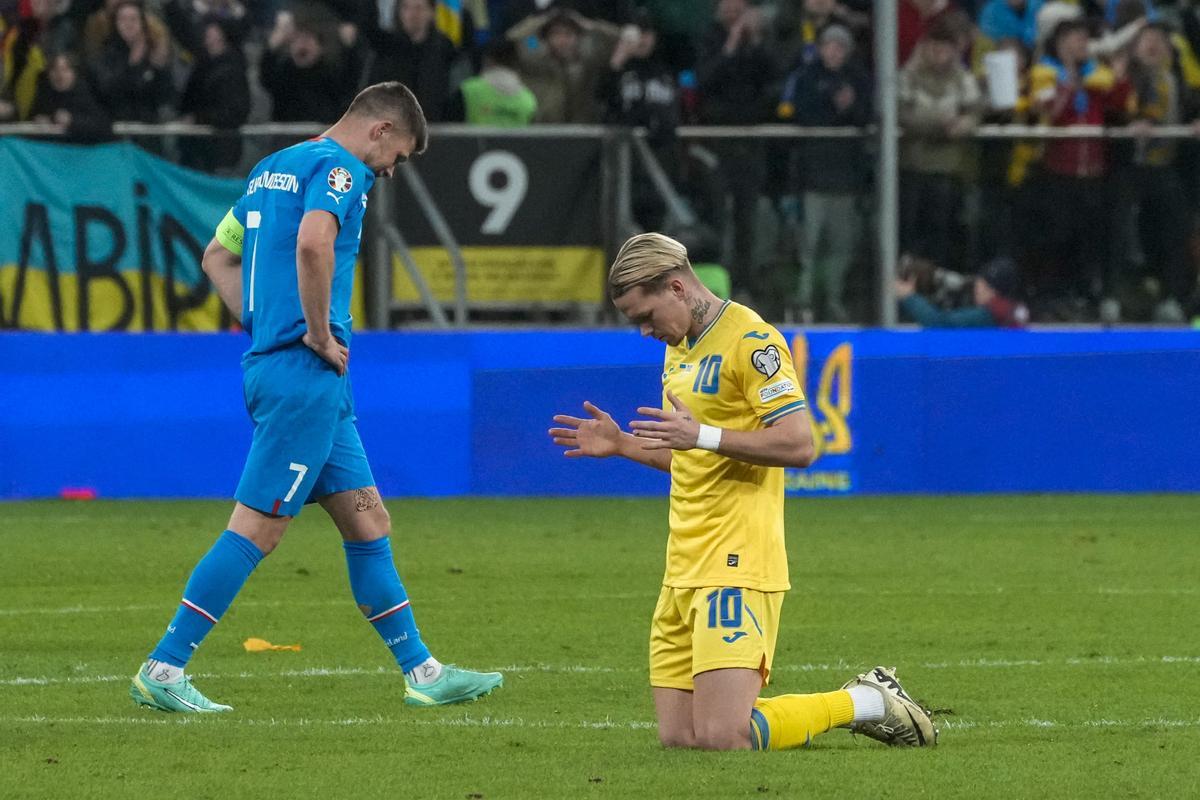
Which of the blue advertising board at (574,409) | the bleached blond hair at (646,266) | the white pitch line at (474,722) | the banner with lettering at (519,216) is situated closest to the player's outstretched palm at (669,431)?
the bleached blond hair at (646,266)

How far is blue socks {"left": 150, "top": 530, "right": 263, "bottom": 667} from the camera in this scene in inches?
295

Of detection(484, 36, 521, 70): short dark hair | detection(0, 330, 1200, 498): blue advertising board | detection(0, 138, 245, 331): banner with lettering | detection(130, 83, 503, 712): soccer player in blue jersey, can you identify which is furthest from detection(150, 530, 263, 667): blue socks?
detection(484, 36, 521, 70): short dark hair

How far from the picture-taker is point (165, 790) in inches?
242

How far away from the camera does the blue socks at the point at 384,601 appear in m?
7.79

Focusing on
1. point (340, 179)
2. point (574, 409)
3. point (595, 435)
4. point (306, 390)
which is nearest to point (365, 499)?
point (306, 390)

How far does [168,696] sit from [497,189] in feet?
30.6

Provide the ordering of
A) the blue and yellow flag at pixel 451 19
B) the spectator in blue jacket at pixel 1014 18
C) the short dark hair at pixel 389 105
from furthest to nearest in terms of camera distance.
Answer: the spectator in blue jacket at pixel 1014 18, the blue and yellow flag at pixel 451 19, the short dark hair at pixel 389 105

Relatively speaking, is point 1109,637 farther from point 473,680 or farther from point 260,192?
point 260,192

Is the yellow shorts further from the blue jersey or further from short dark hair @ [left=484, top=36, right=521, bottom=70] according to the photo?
short dark hair @ [left=484, top=36, right=521, bottom=70]

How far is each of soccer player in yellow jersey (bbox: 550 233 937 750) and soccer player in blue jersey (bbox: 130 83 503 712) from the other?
1206mm

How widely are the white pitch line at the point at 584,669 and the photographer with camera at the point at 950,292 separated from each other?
8131 millimetres

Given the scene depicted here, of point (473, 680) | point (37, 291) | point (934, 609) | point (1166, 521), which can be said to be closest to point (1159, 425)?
point (1166, 521)

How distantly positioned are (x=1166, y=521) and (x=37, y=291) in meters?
7.76

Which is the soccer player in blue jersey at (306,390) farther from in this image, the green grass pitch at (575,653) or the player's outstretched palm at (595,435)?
the player's outstretched palm at (595,435)
